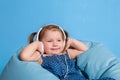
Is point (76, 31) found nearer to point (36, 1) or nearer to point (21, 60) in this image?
point (36, 1)

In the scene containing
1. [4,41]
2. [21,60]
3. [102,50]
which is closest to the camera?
[21,60]

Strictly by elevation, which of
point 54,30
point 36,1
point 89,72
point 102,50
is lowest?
point 89,72

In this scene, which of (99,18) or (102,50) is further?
(99,18)

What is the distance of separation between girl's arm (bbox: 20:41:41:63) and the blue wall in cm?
34

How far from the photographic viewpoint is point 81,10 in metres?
1.94

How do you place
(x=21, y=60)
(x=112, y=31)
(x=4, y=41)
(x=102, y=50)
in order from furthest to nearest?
(x=112, y=31) < (x=4, y=41) < (x=102, y=50) < (x=21, y=60)

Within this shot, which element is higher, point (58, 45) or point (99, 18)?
point (99, 18)

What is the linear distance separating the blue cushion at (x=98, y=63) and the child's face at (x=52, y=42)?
0.45 feet

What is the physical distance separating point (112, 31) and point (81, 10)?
0.28 m

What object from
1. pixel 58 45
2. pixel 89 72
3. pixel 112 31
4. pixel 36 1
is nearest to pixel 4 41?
pixel 36 1

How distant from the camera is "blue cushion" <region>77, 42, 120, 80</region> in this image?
1530 mm

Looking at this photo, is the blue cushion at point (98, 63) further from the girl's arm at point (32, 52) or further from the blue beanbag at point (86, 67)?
the girl's arm at point (32, 52)

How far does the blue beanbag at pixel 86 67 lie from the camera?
1407mm

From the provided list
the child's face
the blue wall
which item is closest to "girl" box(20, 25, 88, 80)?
the child's face
